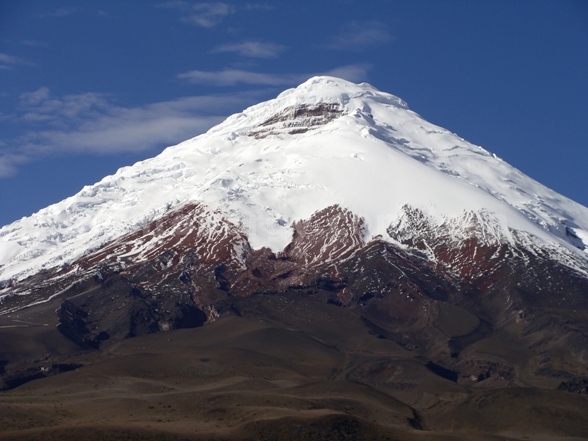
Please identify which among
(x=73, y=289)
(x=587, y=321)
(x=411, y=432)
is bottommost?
(x=411, y=432)

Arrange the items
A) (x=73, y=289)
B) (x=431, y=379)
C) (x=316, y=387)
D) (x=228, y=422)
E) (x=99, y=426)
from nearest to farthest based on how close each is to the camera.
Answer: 1. (x=99, y=426)
2. (x=228, y=422)
3. (x=316, y=387)
4. (x=431, y=379)
5. (x=73, y=289)

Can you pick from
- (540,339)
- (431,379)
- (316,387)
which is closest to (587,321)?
(540,339)

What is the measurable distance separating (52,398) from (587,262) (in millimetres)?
97172

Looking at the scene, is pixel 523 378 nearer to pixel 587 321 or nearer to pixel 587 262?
pixel 587 321

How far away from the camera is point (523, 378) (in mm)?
155375

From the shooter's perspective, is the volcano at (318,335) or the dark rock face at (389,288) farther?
the dark rock face at (389,288)

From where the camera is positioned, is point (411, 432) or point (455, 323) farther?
point (455, 323)

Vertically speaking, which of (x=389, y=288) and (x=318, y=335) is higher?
(x=389, y=288)

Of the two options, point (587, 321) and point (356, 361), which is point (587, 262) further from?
point (356, 361)

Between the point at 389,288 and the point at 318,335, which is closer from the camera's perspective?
the point at 318,335

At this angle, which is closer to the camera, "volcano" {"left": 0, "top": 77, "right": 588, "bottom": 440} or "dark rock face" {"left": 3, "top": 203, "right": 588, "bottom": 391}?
"volcano" {"left": 0, "top": 77, "right": 588, "bottom": 440}

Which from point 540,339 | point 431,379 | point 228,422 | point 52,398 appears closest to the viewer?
point 228,422

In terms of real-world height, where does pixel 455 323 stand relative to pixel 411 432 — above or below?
above

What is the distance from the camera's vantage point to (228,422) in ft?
372
